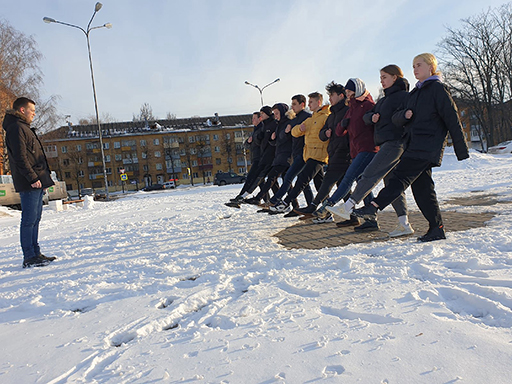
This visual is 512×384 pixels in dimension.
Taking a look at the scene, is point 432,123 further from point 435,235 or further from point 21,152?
point 21,152

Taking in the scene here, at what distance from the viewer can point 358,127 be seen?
4867 millimetres

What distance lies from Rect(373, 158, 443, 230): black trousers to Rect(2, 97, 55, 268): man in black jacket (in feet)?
12.9

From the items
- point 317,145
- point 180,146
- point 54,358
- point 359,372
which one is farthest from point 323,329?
point 180,146

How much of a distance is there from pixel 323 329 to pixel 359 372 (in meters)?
0.45

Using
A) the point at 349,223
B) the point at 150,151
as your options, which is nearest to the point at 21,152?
the point at 349,223

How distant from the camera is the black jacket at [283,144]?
634cm

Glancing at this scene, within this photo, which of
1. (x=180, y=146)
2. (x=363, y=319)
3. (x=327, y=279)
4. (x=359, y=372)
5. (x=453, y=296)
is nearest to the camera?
(x=359, y=372)

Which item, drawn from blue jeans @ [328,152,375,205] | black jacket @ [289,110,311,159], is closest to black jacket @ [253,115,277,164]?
black jacket @ [289,110,311,159]

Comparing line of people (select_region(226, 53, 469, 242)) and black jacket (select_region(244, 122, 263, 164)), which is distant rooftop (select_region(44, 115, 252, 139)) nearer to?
black jacket (select_region(244, 122, 263, 164))

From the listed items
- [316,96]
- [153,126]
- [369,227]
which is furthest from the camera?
[153,126]

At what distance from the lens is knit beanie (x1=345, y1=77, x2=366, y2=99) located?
Result: 491cm

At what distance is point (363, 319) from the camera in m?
2.12

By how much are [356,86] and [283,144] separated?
5.94 feet

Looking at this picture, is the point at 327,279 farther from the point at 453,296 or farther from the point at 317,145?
the point at 317,145
